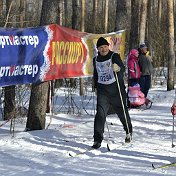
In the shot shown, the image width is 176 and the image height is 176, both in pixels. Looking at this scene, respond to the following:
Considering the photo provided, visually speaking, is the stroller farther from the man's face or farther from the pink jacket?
the man's face

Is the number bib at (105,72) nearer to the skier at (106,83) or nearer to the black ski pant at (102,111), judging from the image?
the skier at (106,83)

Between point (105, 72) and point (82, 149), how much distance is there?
1.28m

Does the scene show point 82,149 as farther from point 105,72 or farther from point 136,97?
point 136,97

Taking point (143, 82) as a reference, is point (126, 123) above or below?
below

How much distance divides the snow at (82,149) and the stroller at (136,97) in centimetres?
187

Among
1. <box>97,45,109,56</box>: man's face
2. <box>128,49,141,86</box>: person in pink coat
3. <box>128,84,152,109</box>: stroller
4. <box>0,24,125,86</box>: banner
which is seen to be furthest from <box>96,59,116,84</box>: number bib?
<box>128,49,141,86</box>: person in pink coat

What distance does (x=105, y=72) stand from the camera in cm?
741

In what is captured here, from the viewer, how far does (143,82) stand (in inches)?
516

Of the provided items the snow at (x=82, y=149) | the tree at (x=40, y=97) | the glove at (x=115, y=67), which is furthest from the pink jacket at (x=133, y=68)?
the glove at (x=115, y=67)

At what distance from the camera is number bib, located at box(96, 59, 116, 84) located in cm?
739

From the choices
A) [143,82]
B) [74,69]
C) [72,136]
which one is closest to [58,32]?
[74,69]

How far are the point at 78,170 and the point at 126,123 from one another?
1924 millimetres

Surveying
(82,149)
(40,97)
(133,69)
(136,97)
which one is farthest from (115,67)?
(133,69)

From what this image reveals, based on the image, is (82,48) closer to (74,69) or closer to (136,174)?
(74,69)
